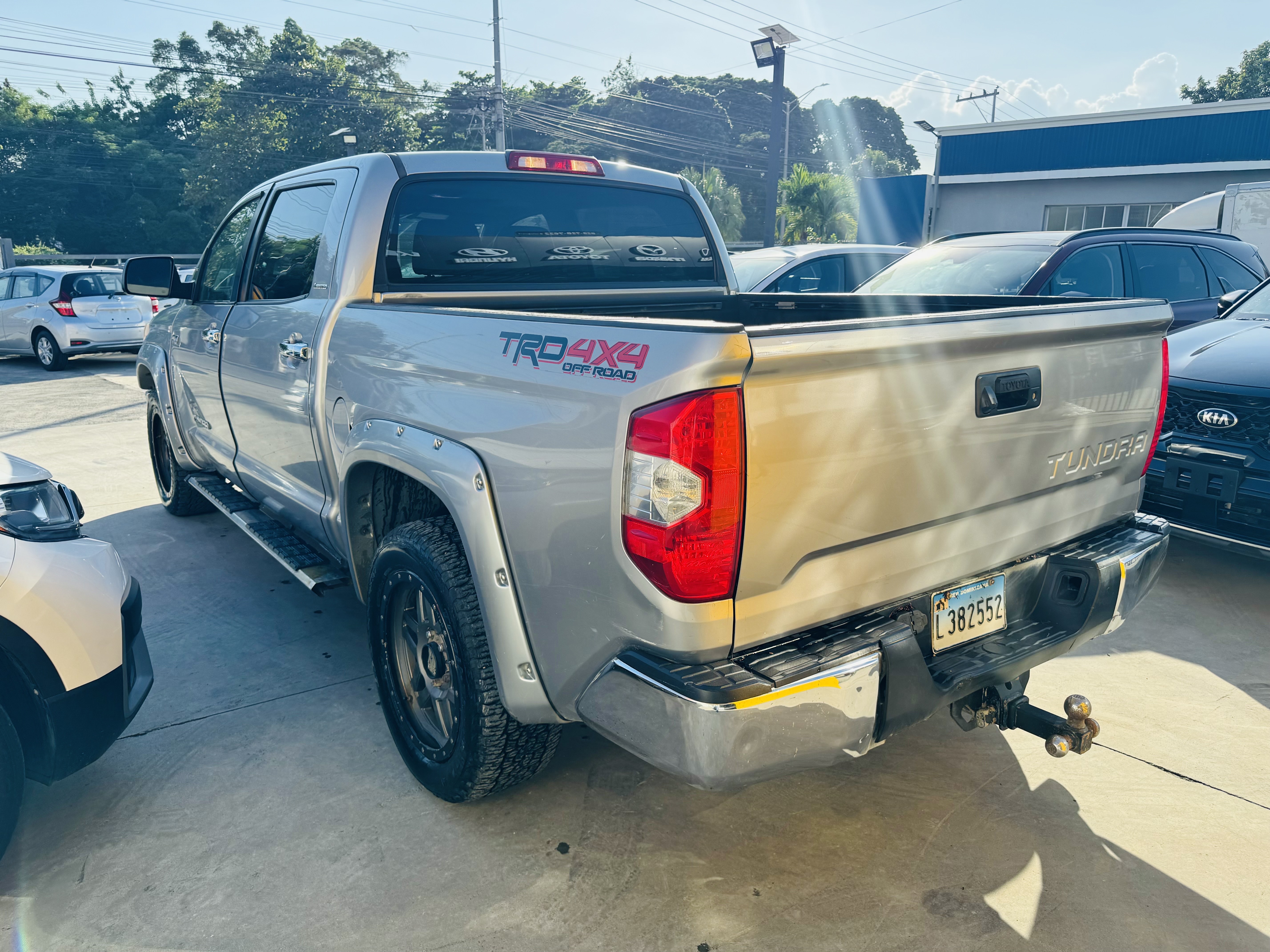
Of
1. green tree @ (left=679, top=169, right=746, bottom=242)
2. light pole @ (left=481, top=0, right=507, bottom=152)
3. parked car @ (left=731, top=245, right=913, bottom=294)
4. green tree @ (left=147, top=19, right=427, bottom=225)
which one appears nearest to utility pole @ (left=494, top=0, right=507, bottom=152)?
light pole @ (left=481, top=0, right=507, bottom=152)

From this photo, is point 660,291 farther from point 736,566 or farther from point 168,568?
point 168,568

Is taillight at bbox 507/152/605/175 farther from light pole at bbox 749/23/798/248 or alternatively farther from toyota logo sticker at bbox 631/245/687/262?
light pole at bbox 749/23/798/248

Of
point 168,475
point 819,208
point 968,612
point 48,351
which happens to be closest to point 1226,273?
point 968,612

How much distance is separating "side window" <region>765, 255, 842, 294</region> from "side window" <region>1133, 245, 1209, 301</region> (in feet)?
8.65

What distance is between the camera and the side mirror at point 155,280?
4496mm

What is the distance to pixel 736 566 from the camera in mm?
1882

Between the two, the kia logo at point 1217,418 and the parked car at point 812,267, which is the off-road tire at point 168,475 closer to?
the parked car at point 812,267

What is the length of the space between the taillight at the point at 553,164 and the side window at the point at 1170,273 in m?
4.49

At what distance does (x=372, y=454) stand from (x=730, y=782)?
1.49m

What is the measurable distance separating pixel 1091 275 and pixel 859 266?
8.82 ft

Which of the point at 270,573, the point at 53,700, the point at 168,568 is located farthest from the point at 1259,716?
the point at 168,568

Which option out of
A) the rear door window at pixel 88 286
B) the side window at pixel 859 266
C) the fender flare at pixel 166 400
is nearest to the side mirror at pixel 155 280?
the fender flare at pixel 166 400

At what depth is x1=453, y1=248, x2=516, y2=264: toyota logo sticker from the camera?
3.41 metres

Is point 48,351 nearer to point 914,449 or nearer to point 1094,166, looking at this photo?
point 914,449
